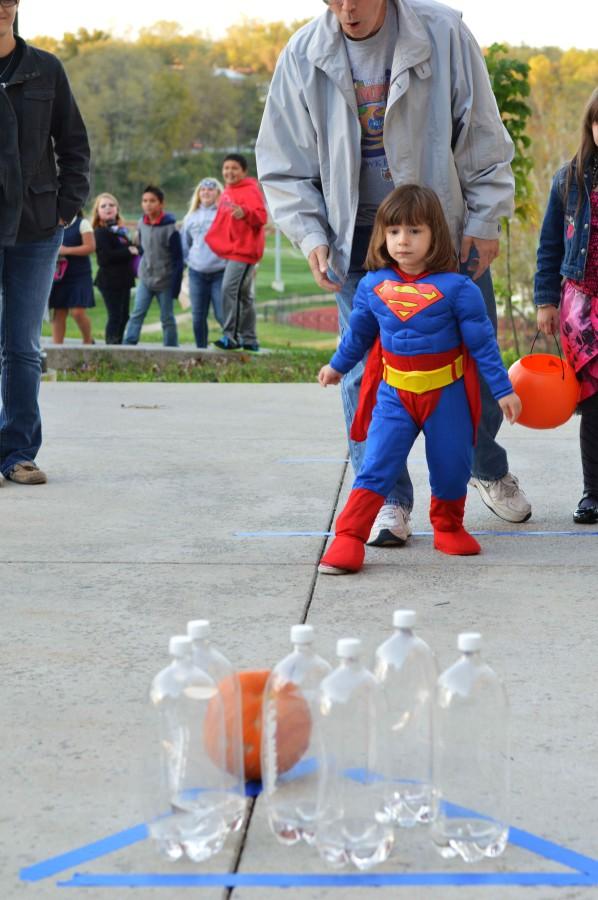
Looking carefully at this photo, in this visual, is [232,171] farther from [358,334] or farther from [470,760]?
[470,760]

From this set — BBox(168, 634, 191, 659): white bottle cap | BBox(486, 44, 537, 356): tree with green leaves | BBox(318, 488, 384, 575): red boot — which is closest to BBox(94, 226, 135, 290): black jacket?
BBox(486, 44, 537, 356): tree with green leaves

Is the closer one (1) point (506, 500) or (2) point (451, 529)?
(2) point (451, 529)

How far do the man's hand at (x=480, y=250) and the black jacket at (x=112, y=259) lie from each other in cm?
1037

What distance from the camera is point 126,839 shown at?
2.64m

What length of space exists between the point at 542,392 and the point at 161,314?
10.2 metres

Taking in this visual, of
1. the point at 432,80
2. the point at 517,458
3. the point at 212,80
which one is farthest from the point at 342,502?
the point at 212,80

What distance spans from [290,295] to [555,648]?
34562 millimetres

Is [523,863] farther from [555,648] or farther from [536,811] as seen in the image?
[555,648]

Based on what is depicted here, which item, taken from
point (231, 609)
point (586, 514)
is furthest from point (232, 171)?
point (231, 609)

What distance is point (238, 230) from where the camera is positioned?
1353cm

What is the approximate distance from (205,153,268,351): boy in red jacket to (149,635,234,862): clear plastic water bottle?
11.1 m

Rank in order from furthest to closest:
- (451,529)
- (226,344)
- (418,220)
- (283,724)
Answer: (226,344) < (451,529) < (418,220) < (283,724)

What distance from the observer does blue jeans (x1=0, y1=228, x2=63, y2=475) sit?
20.2ft

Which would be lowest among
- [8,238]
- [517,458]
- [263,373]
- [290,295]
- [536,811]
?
[290,295]
